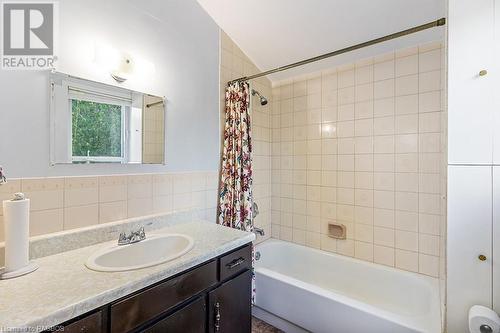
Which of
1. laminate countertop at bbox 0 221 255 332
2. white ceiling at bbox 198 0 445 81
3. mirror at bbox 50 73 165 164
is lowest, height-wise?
laminate countertop at bbox 0 221 255 332

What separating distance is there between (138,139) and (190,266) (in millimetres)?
922

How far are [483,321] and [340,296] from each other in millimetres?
740

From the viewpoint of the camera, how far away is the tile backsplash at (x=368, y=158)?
187 cm

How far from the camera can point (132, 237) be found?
1326 millimetres

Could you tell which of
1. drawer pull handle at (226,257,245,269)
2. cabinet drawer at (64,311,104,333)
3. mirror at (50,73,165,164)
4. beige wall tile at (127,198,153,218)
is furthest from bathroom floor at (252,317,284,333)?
mirror at (50,73,165,164)

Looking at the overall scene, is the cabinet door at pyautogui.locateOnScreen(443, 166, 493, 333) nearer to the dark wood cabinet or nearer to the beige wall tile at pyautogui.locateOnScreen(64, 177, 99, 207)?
the dark wood cabinet

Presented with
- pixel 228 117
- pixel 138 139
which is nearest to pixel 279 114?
pixel 228 117

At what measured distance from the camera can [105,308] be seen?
805 mm

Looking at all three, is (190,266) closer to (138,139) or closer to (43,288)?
(43,288)

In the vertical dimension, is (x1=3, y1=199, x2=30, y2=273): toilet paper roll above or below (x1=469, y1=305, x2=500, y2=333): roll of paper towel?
above

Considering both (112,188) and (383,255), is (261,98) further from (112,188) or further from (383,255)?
(383,255)

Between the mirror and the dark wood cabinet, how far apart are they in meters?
0.82

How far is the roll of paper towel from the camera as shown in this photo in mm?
1013

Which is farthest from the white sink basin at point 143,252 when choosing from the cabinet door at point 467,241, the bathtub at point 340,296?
the cabinet door at point 467,241
